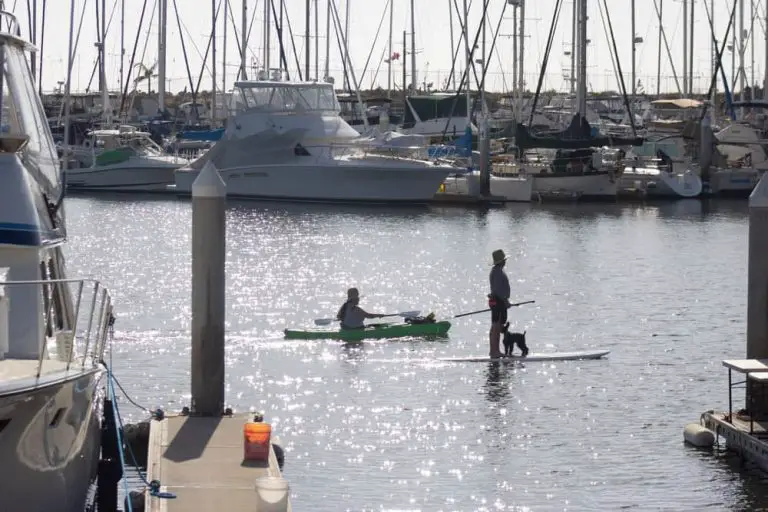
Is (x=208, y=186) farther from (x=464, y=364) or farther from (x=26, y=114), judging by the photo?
(x=464, y=364)

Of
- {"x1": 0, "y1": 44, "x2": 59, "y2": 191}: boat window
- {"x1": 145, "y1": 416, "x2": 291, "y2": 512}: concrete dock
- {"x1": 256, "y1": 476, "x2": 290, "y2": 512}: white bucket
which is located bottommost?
{"x1": 145, "y1": 416, "x2": 291, "y2": 512}: concrete dock

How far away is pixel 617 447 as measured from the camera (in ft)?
65.6

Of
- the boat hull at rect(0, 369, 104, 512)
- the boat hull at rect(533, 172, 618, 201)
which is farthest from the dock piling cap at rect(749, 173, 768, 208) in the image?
the boat hull at rect(533, 172, 618, 201)

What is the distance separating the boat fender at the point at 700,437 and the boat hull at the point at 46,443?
27.8 feet

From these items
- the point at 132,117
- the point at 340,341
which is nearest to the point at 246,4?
the point at 132,117

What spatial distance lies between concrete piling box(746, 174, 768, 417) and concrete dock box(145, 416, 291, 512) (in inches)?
253

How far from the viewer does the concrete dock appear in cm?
1455

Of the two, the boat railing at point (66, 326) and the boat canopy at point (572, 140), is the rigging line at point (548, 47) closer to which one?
the boat canopy at point (572, 140)

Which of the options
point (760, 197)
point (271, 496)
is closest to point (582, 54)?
point (760, 197)

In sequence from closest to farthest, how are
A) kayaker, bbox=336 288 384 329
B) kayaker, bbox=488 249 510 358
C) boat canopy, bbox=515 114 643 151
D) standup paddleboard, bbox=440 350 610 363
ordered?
kayaker, bbox=488 249 510 358, standup paddleboard, bbox=440 350 610 363, kayaker, bbox=336 288 384 329, boat canopy, bbox=515 114 643 151

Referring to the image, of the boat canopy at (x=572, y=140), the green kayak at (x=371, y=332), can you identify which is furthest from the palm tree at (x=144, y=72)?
the green kayak at (x=371, y=332)

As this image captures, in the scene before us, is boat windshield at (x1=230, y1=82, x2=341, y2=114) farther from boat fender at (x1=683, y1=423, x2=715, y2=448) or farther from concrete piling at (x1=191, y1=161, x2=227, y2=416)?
concrete piling at (x1=191, y1=161, x2=227, y2=416)

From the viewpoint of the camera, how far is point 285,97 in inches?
2504

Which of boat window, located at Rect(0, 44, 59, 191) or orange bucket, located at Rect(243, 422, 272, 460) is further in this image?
orange bucket, located at Rect(243, 422, 272, 460)
